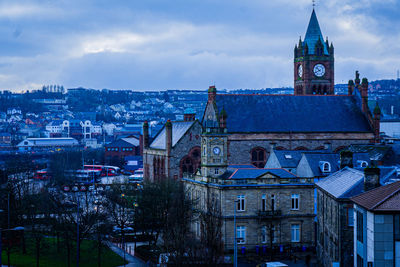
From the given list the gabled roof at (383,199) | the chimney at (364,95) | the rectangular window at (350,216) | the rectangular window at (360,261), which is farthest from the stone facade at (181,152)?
the gabled roof at (383,199)

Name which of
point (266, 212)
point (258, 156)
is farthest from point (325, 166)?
point (258, 156)

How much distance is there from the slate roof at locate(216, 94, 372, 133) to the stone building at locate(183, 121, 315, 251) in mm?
20545

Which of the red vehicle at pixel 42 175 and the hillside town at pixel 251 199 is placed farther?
the red vehicle at pixel 42 175

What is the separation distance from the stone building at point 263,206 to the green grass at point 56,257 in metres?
10.3

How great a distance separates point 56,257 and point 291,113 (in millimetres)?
39532

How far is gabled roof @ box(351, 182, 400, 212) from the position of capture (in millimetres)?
37500

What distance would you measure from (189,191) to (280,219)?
39.8 ft

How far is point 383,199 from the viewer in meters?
38.0

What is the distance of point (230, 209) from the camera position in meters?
63.0

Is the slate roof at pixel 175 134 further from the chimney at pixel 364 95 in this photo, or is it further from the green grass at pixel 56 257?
the green grass at pixel 56 257

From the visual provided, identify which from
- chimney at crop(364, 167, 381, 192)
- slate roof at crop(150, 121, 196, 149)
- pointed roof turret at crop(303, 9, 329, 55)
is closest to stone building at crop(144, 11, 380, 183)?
slate roof at crop(150, 121, 196, 149)

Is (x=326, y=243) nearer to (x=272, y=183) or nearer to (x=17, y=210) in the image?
(x=272, y=183)

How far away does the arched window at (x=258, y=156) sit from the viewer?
85.4 metres

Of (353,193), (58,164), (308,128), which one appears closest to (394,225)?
(353,193)
